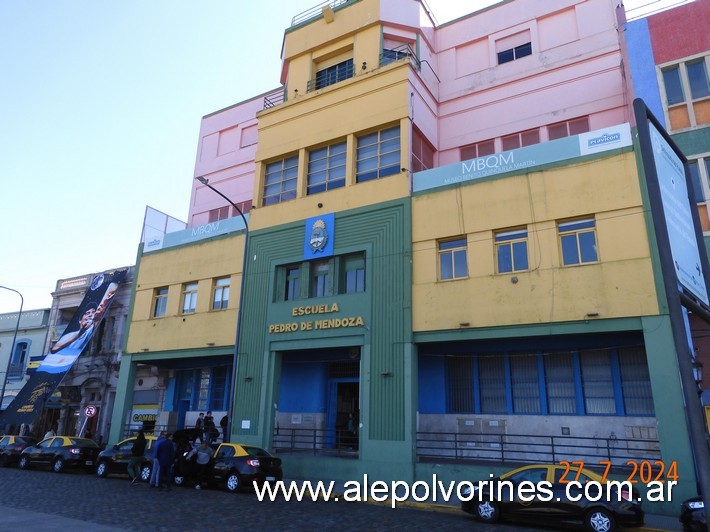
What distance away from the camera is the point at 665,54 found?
62.3 ft

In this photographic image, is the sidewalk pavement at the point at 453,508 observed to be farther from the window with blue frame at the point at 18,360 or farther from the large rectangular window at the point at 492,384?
the window with blue frame at the point at 18,360

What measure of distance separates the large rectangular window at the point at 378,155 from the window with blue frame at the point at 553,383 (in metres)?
8.16

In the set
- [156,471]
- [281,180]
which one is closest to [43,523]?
[156,471]

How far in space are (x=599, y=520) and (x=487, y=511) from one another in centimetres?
252

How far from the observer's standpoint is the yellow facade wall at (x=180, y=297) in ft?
81.3

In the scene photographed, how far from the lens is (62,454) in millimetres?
21906

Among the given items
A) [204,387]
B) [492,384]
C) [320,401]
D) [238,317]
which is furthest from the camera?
[204,387]

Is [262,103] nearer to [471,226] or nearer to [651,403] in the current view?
[471,226]

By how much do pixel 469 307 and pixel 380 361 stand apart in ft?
12.5

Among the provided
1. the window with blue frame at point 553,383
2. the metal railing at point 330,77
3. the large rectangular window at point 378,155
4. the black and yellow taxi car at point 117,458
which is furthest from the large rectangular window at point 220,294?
the window with blue frame at point 553,383

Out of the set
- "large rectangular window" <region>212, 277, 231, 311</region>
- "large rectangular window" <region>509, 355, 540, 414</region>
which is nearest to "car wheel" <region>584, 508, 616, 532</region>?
"large rectangular window" <region>509, 355, 540, 414</region>

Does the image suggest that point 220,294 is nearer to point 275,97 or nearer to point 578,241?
point 275,97

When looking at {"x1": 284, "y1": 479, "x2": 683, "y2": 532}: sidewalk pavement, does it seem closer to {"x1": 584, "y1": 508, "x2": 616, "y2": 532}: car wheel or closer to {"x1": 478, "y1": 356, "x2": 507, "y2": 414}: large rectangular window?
{"x1": 584, "y1": 508, "x2": 616, "y2": 532}: car wheel

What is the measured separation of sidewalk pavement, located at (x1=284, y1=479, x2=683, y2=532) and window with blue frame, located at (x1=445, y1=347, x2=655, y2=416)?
14.0ft
